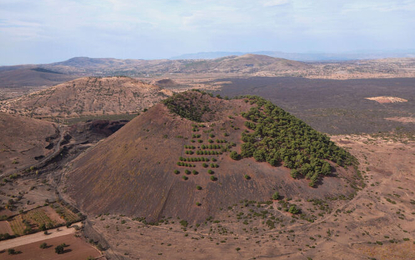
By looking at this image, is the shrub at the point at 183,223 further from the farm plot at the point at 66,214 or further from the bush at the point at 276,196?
the farm plot at the point at 66,214

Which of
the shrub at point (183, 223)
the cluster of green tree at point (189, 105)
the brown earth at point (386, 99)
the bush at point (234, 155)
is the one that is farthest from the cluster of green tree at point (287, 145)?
the brown earth at point (386, 99)

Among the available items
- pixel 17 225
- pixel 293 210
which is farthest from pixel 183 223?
pixel 17 225

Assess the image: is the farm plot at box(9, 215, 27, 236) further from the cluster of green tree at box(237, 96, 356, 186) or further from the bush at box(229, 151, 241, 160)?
the cluster of green tree at box(237, 96, 356, 186)

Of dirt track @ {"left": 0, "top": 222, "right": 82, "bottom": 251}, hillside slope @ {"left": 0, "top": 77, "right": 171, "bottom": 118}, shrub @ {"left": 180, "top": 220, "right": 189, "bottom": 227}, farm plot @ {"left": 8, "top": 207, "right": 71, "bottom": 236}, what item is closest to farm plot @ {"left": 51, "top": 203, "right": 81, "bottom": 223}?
farm plot @ {"left": 8, "top": 207, "right": 71, "bottom": 236}

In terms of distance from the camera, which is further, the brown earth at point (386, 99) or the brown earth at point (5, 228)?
the brown earth at point (386, 99)

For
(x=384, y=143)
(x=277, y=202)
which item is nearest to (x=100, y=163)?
(x=277, y=202)

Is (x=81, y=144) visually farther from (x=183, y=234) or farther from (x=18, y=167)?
(x=183, y=234)

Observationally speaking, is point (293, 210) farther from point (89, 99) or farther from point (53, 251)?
point (89, 99)
